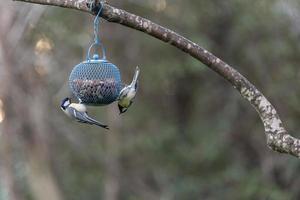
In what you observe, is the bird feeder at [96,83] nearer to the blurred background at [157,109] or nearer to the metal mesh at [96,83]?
the metal mesh at [96,83]

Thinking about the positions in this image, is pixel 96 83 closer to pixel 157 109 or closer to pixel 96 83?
pixel 96 83

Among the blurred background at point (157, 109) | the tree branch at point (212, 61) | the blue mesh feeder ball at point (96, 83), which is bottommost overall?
the tree branch at point (212, 61)

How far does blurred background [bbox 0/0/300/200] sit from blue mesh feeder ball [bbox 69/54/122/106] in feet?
21.4

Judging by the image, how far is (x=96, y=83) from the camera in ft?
15.0

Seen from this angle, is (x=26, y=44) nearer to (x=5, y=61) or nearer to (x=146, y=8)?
(x=5, y=61)

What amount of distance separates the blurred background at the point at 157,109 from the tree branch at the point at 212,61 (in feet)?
23.0

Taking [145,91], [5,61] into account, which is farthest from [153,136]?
[5,61]

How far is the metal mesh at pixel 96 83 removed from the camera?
4.58 meters

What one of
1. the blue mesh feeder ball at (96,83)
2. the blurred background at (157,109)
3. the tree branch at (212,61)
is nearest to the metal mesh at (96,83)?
the blue mesh feeder ball at (96,83)

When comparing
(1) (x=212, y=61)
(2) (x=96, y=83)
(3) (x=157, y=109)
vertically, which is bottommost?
(1) (x=212, y=61)

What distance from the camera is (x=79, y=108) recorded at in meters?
4.71

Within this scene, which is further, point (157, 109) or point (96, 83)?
point (157, 109)

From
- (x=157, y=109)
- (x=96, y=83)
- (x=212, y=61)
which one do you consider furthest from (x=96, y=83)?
(x=157, y=109)

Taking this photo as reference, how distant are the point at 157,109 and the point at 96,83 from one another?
28.8ft
